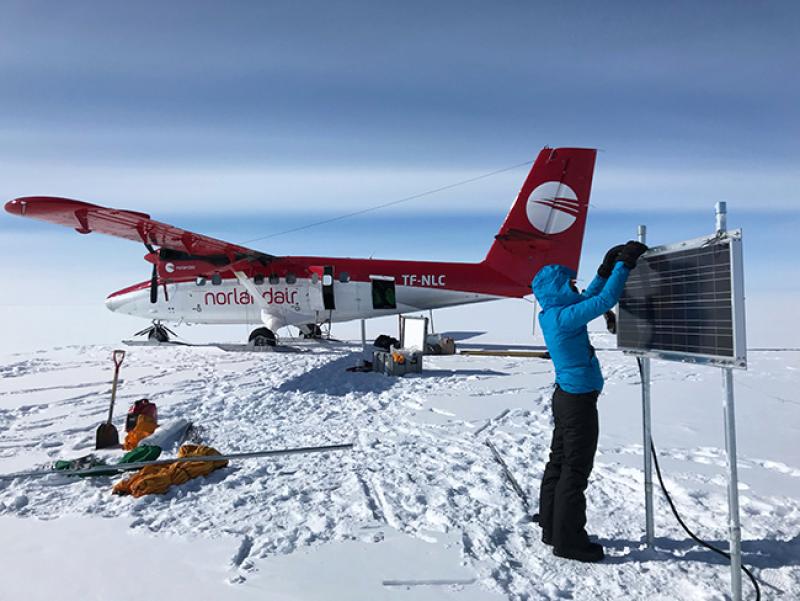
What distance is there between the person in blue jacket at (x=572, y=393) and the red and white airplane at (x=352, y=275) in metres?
12.3

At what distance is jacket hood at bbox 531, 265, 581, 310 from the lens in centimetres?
338

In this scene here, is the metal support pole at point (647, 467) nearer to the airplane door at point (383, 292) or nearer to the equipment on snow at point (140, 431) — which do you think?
the equipment on snow at point (140, 431)

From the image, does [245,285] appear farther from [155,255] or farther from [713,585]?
[713,585]

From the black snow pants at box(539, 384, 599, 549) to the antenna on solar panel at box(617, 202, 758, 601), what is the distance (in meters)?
0.50

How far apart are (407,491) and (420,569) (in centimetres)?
133

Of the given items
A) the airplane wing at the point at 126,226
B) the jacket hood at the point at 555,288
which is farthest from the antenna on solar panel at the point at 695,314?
the airplane wing at the point at 126,226

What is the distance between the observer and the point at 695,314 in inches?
117

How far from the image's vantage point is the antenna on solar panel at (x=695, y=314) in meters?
2.62

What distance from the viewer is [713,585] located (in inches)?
118

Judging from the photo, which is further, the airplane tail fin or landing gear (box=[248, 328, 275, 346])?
landing gear (box=[248, 328, 275, 346])

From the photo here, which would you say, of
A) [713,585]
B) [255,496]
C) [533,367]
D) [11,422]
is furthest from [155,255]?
[713,585]

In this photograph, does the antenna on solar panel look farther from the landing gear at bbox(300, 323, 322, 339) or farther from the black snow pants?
the landing gear at bbox(300, 323, 322, 339)

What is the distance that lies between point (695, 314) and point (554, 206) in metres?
13.0

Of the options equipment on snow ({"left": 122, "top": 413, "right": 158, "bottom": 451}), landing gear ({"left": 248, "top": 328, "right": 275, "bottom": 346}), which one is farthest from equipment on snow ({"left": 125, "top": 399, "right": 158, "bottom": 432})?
landing gear ({"left": 248, "top": 328, "right": 275, "bottom": 346})
